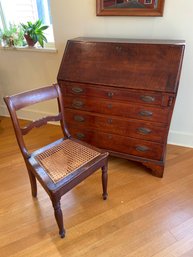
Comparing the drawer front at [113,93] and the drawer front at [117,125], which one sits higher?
the drawer front at [113,93]

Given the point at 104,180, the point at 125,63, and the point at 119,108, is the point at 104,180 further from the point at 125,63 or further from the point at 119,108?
the point at 125,63

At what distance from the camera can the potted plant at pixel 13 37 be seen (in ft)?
8.28

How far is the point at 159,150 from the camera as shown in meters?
1.74

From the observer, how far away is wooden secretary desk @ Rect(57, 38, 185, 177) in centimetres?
156

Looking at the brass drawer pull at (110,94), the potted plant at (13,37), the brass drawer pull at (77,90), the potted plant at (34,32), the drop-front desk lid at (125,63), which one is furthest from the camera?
the potted plant at (13,37)

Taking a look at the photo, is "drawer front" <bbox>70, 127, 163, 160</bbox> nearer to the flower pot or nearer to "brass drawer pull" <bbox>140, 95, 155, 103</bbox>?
"brass drawer pull" <bbox>140, 95, 155, 103</bbox>

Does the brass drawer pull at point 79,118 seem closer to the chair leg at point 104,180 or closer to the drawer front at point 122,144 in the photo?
the drawer front at point 122,144

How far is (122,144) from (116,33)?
3.48ft

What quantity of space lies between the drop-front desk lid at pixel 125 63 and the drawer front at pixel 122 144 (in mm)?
469

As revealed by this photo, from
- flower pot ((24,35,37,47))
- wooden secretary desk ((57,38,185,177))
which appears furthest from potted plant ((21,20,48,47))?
wooden secretary desk ((57,38,185,177))

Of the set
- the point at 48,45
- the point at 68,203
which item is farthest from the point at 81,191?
the point at 48,45

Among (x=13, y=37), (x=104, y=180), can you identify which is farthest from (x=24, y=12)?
(x=104, y=180)

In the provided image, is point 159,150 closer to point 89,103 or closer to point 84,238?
point 89,103

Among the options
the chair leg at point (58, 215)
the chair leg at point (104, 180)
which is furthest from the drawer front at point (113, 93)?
the chair leg at point (58, 215)
